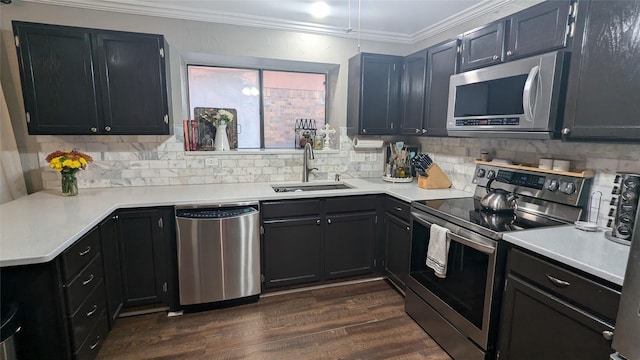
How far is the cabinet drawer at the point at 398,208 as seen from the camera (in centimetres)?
262

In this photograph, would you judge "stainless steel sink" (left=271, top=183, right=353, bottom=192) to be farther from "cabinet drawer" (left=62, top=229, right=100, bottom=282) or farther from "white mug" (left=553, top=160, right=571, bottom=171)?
"white mug" (left=553, top=160, right=571, bottom=171)

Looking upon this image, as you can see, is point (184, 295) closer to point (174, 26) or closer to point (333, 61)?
point (174, 26)

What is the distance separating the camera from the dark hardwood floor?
6.95ft

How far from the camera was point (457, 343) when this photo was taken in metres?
2.02

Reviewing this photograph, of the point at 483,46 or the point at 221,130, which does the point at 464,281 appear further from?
the point at 221,130

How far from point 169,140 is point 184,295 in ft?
4.65

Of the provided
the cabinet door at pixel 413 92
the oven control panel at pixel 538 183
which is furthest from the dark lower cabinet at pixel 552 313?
the cabinet door at pixel 413 92

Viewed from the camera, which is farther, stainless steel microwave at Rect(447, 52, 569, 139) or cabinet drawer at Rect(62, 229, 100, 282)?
stainless steel microwave at Rect(447, 52, 569, 139)

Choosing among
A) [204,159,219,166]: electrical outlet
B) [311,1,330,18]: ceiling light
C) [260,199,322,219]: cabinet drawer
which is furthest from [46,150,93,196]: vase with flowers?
[311,1,330,18]: ceiling light

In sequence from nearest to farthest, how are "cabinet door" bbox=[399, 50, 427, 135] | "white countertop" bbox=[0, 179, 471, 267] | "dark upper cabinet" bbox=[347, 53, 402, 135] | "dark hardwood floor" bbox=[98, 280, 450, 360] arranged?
"white countertop" bbox=[0, 179, 471, 267] < "dark hardwood floor" bbox=[98, 280, 450, 360] < "cabinet door" bbox=[399, 50, 427, 135] < "dark upper cabinet" bbox=[347, 53, 402, 135]

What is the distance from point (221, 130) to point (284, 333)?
199 cm

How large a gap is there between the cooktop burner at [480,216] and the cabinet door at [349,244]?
65 cm

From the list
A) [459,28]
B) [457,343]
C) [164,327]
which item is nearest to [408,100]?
[459,28]

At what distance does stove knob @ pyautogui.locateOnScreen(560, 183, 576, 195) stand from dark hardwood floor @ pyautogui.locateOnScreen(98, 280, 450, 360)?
1.32 metres
